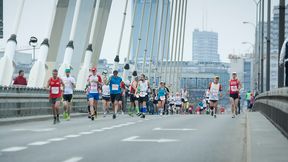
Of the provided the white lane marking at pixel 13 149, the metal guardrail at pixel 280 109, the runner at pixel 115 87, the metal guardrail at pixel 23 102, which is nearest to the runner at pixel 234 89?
the runner at pixel 115 87

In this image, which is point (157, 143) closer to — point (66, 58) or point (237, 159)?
point (237, 159)

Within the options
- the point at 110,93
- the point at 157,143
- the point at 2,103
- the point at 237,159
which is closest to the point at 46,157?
the point at 237,159

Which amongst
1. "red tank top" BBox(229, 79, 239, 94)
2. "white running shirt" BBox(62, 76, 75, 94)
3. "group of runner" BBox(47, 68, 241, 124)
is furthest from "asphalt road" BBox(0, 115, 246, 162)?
"red tank top" BBox(229, 79, 239, 94)

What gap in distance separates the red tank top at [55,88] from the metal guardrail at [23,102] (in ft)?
3.53

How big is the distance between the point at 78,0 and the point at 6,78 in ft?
28.6

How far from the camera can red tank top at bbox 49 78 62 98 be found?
81.1ft

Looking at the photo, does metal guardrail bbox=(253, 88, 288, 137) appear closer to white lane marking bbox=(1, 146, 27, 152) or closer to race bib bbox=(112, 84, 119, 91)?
white lane marking bbox=(1, 146, 27, 152)

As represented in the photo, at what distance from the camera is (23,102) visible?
25812mm

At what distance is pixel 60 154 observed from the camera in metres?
11.8

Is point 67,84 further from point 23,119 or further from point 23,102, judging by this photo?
point 23,119

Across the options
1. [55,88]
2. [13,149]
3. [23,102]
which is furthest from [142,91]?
[13,149]

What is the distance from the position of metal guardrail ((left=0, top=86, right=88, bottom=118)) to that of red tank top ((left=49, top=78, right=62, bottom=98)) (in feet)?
3.53

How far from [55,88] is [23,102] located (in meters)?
1.60

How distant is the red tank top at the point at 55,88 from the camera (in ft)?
81.1
